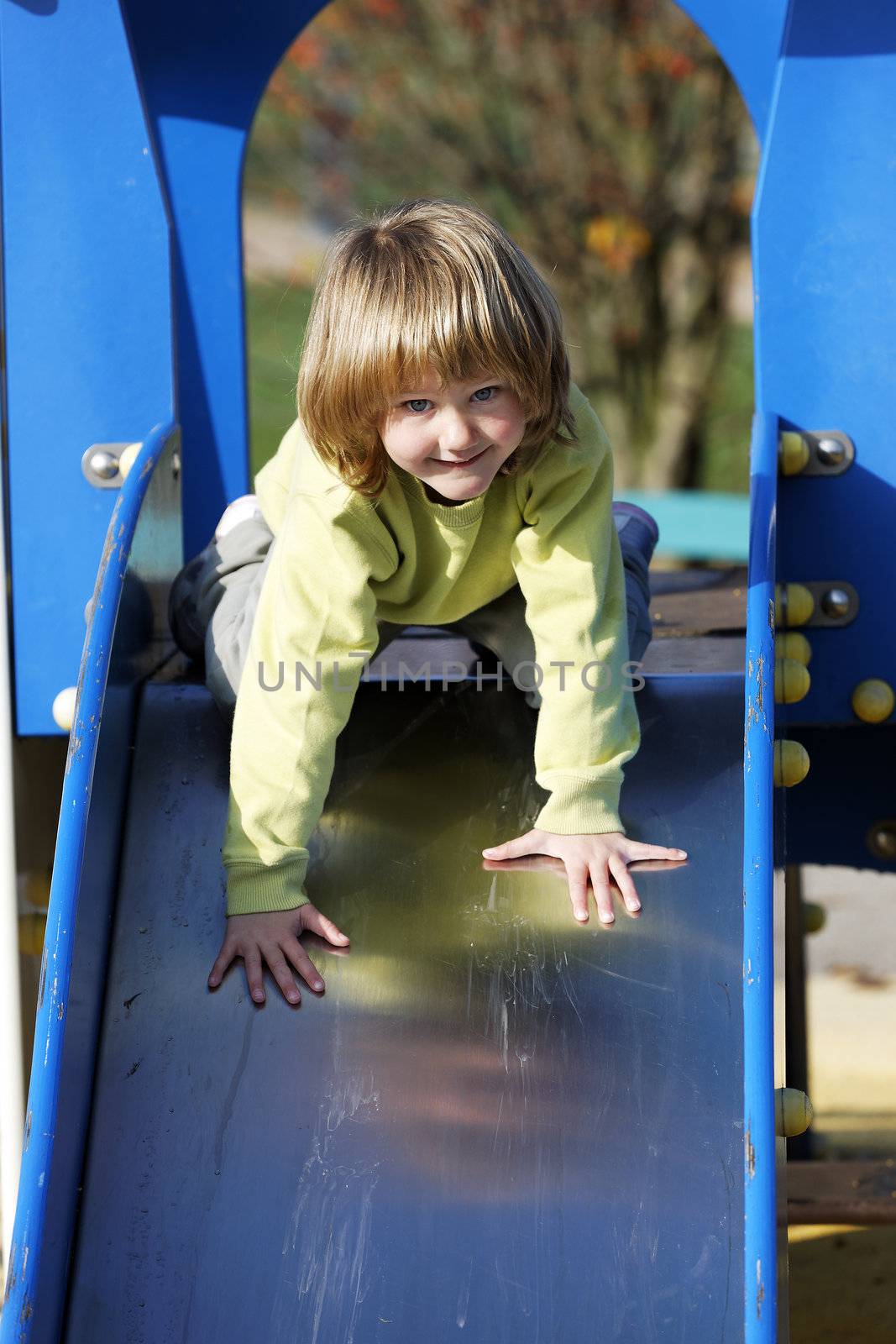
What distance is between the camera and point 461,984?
6.09 ft

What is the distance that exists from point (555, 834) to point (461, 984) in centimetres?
23

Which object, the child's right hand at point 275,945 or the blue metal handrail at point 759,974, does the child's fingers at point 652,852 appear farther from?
the child's right hand at point 275,945

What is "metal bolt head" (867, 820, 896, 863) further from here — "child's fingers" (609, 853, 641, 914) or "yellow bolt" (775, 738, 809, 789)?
"child's fingers" (609, 853, 641, 914)

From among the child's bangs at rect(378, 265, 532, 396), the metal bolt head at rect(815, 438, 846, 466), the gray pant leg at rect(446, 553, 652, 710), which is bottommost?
the gray pant leg at rect(446, 553, 652, 710)

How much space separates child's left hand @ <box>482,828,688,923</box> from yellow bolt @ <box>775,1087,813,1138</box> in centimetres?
30

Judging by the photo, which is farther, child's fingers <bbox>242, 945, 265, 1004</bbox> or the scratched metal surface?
child's fingers <bbox>242, 945, 265, 1004</bbox>

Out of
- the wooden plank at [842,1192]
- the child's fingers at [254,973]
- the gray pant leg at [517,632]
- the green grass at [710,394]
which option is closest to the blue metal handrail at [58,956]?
the child's fingers at [254,973]

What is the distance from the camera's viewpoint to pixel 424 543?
2.01m

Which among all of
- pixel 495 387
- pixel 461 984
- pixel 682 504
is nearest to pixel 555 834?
pixel 461 984

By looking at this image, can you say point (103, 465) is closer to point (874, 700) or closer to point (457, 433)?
point (457, 433)

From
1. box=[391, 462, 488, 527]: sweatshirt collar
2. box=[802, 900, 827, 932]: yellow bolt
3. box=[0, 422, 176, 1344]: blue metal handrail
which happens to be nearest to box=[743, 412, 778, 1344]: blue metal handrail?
box=[391, 462, 488, 527]: sweatshirt collar

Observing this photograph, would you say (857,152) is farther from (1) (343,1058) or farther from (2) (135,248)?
(1) (343,1058)

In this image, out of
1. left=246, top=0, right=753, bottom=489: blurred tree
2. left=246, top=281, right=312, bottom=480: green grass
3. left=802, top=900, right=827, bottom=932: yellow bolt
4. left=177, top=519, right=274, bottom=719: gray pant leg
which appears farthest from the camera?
left=246, top=281, right=312, bottom=480: green grass

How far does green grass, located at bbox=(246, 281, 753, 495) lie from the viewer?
751cm
